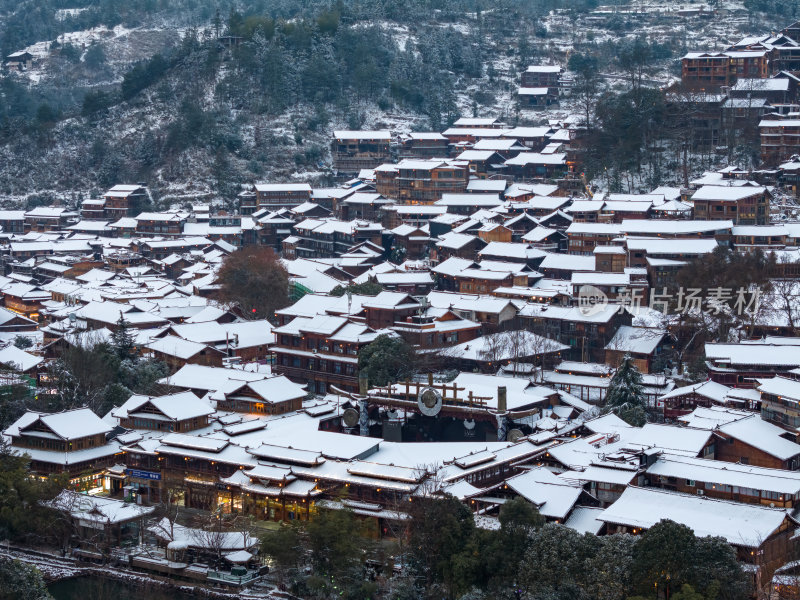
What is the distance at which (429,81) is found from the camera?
3649 inches

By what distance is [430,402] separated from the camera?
40.1 metres

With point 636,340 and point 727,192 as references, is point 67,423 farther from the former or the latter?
point 727,192

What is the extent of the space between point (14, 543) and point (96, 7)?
111 meters

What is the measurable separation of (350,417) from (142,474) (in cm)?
709

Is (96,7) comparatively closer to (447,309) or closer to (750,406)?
(447,309)

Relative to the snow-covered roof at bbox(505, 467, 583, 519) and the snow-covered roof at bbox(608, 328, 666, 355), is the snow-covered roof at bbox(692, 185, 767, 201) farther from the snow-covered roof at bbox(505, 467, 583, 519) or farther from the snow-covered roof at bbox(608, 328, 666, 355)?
the snow-covered roof at bbox(505, 467, 583, 519)

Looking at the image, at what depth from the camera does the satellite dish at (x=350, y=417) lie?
40.9 m

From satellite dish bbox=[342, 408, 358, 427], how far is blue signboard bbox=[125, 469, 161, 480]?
6509 mm

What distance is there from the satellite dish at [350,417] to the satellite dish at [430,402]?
2310 millimetres

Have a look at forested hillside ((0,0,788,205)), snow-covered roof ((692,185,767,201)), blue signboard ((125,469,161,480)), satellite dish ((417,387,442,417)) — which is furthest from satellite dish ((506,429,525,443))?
forested hillside ((0,0,788,205))

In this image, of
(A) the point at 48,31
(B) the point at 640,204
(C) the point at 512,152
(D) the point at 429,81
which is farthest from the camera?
(A) the point at 48,31

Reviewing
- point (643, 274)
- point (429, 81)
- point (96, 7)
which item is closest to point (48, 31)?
point (96, 7)

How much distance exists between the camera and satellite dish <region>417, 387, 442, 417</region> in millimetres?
40000

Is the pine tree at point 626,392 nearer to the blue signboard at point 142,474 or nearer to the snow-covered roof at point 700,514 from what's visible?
the snow-covered roof at point 700,514
